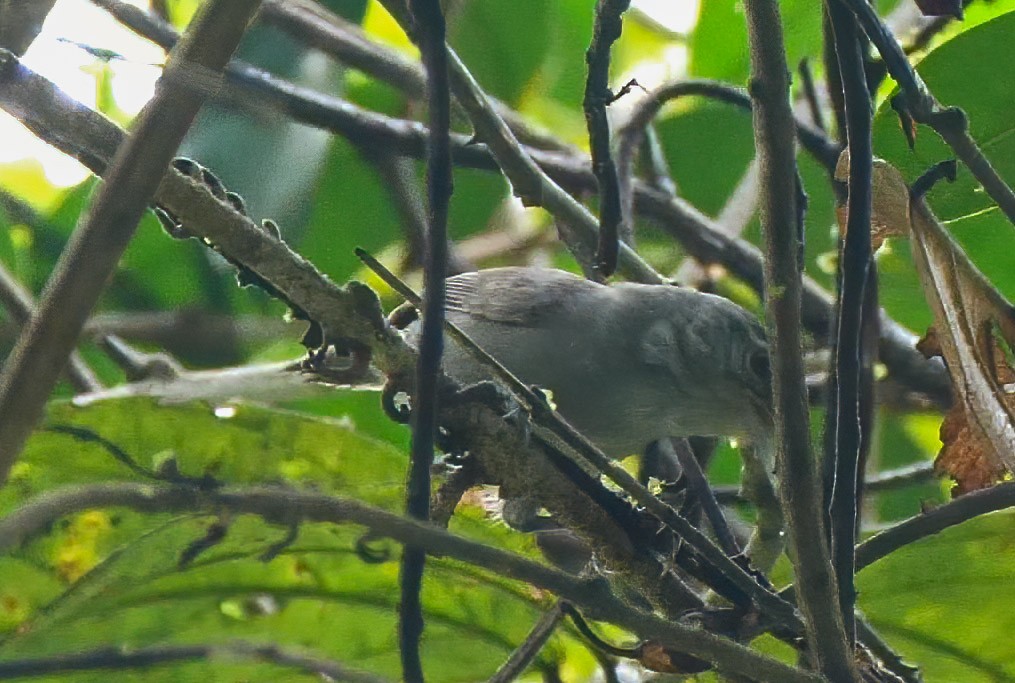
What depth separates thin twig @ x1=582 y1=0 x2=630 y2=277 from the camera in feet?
5.06

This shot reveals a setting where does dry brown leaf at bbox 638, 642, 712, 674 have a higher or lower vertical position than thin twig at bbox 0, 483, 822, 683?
lower

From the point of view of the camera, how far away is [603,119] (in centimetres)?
172

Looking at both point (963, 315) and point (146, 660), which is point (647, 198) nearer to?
point (963, 315)

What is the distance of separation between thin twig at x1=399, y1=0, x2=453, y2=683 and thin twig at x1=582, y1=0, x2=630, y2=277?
1.19 ft

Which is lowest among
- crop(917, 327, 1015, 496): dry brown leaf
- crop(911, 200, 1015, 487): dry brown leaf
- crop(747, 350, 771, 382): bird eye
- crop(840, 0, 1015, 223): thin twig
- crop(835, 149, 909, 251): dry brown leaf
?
crop(917, 327, 1015, 496): dry brown leaf

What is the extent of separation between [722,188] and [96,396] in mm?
2191

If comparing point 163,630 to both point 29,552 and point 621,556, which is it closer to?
point 29,552

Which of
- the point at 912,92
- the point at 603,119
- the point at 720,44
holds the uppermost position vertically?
the point at 720,44

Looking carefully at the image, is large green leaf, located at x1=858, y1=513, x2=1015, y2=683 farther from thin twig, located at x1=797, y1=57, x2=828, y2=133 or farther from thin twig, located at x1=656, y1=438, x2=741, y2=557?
thin twig, located at x1=797, y1=57, x2=828, y2=133

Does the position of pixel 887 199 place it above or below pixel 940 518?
above

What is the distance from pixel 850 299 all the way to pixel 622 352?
152 centimetres

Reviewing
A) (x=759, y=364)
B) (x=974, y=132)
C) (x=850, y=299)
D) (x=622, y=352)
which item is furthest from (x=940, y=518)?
(x=622, y=352)

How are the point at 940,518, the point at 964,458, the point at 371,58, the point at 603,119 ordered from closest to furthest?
the point at 940,518 → the point at 964,458 → the point at 603,119 → the point at 371,58

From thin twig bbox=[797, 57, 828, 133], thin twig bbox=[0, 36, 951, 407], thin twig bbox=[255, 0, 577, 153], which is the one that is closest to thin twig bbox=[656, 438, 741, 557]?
thin twig bbox=[0, 36, 951, 407]
